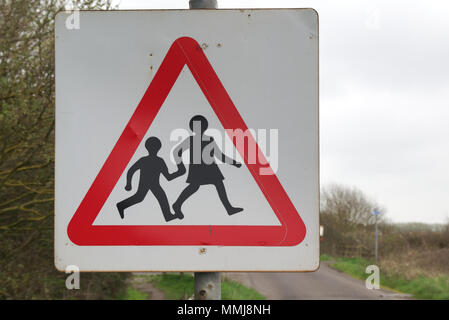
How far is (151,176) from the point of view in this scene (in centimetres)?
143

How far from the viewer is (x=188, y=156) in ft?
4.64

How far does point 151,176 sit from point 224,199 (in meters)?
0.26

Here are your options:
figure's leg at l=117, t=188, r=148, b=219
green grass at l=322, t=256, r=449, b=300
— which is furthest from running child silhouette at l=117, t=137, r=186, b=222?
green grass at l=322, t=256, r=449, b=300

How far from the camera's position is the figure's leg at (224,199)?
1.43 m

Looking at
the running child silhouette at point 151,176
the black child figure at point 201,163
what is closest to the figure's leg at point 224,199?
the black child figure at point 201,163

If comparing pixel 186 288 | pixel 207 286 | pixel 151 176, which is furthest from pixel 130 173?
pixel 186 288

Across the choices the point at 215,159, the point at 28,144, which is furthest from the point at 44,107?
the point at 215,159

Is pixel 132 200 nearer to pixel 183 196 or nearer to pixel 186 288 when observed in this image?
pixel 183 196

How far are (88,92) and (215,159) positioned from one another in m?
0.51

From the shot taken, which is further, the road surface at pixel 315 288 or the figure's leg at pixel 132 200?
the road surface at pixel 315 288

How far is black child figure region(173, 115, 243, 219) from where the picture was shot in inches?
55.5

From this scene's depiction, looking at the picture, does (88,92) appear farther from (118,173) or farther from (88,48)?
(118,173)

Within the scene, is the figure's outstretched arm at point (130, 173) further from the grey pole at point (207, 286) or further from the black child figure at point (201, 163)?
the grey pole at point (207, 286)
